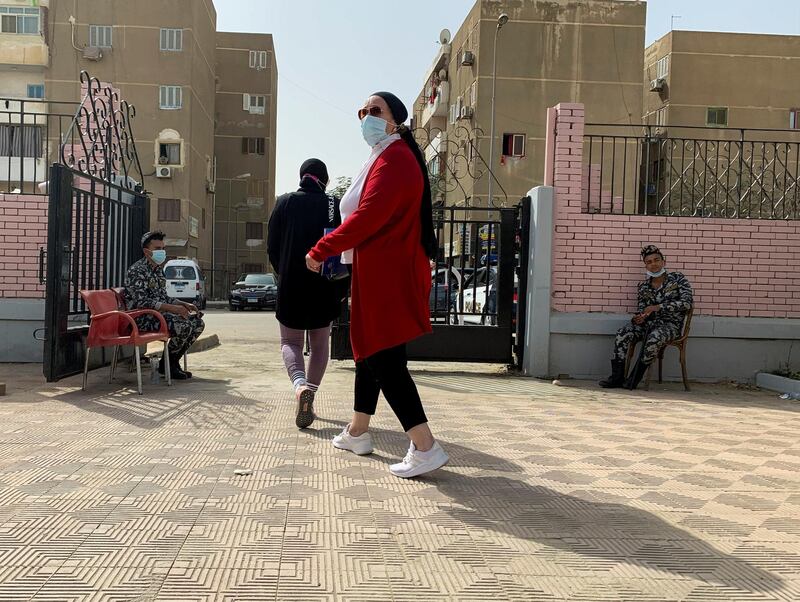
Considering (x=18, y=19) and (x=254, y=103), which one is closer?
(x=18, y=19)

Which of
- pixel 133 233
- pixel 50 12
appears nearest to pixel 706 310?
pixel 133 233

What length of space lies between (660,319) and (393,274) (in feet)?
17.0

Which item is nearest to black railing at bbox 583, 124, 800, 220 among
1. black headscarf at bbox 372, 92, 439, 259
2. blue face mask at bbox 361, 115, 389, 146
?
black headscarf at bbox 372, 92, 439, 259

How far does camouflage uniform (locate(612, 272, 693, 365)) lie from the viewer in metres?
8.42

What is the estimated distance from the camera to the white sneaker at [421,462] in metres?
4.25

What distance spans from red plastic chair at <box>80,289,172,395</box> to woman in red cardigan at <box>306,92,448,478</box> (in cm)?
333

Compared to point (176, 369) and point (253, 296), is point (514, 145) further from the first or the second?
point (176, 369)

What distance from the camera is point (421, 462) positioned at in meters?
4.25

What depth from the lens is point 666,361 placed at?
9.26m

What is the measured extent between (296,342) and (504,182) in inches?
1369

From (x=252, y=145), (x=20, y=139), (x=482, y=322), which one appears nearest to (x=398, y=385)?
(x=482, y=322)

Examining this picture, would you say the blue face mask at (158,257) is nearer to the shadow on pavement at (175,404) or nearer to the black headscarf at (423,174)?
the shadow on pavement at (175,404)

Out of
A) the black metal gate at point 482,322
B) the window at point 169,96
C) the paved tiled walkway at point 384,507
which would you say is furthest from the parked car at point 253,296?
the paved tiled walkway at point 384,507

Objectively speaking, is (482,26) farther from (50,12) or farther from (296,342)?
(296,342)
